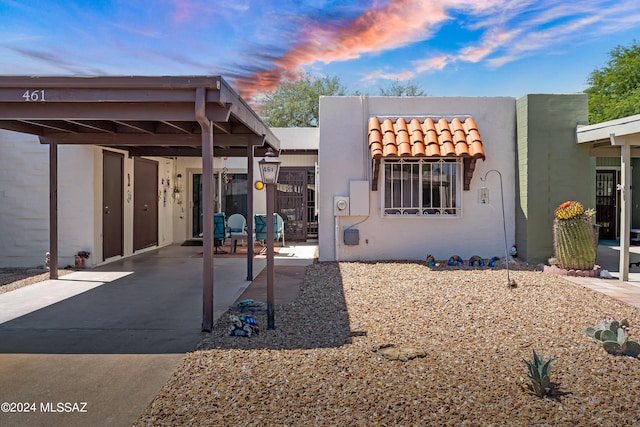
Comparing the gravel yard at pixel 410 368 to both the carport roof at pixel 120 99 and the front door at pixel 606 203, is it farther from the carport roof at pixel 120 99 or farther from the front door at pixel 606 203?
the front door at pixel 606 203

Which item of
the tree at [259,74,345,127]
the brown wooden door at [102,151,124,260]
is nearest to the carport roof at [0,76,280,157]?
the brown wooden door at [102,151,124,260]

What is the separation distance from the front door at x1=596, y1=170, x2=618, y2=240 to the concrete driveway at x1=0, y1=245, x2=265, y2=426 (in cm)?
1072

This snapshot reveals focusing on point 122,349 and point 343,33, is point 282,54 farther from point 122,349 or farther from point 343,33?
point 122,349

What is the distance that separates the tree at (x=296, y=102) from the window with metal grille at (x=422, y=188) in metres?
19.6

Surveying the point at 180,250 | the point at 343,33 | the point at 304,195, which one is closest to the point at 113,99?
the point at 180,250

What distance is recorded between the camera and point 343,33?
22.4 meters

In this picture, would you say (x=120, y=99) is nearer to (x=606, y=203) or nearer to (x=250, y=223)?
(x=250, y=223)

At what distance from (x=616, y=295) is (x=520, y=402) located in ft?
13.9

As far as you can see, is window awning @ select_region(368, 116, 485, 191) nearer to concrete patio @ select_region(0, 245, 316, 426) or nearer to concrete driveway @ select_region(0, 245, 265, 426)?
concrete driveway @ select_region(0, 245, 265, 426)

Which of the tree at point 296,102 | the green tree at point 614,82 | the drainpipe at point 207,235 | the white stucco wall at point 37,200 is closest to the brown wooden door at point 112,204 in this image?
the white stucco wall at point 37,200

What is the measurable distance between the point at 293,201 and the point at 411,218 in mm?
4828

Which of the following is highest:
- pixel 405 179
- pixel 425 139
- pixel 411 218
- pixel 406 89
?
pixel 406 89

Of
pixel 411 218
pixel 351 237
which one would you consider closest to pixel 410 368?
pixel 351 237

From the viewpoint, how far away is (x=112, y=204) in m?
9.93
